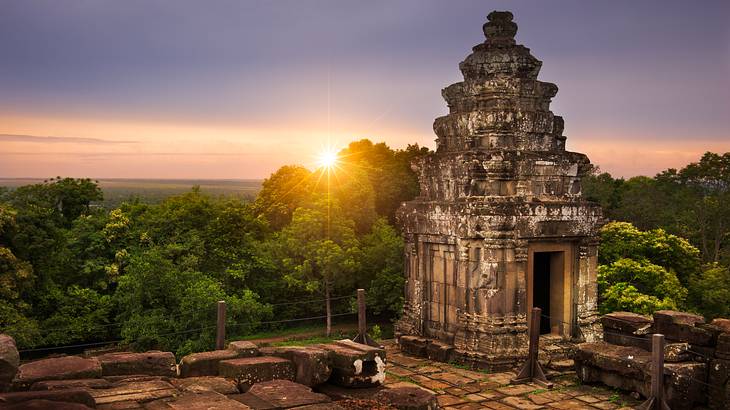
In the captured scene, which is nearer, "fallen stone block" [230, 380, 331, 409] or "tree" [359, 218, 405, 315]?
"fallen stone block" [230, 380, 331, 409]

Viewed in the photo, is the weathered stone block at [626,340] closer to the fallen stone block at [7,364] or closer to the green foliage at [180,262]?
the fallen stone block at [7,364]

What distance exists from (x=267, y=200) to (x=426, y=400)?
1197 inches

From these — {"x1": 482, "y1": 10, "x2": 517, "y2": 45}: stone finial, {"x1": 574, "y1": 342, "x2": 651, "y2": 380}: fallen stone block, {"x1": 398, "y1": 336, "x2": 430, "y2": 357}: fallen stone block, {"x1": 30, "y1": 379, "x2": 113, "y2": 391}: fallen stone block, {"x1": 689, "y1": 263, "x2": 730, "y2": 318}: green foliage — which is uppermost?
{"x1": 482, "y1": 10, "x2": 517, "y2": 45}: stone finial

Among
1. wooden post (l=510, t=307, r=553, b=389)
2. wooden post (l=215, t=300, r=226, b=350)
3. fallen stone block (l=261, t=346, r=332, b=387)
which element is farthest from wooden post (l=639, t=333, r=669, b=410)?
wooden post (l=215, t=300, r=226, b=350)

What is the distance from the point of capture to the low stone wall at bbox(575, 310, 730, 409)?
885 cm

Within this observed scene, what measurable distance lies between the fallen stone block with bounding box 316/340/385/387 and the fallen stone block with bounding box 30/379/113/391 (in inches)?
99.8

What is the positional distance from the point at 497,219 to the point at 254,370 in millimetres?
5170

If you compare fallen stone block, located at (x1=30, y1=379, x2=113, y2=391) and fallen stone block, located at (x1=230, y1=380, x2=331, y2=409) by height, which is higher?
fallen stone block, located at (x1=30, y1=379, x2=113, y2=391)

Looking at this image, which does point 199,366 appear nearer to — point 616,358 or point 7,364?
point 7,364

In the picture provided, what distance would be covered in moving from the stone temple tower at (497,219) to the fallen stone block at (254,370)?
14.4 feet

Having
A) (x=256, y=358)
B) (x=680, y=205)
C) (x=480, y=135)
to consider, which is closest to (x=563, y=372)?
(x=480, y=135)

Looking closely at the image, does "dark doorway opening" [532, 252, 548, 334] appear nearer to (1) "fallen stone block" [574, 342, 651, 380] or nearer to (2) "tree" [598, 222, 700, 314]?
(1) "fallen stone block" [574, 342, 651, 380]

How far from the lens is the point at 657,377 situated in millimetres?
8219

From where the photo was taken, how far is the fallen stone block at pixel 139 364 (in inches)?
291
